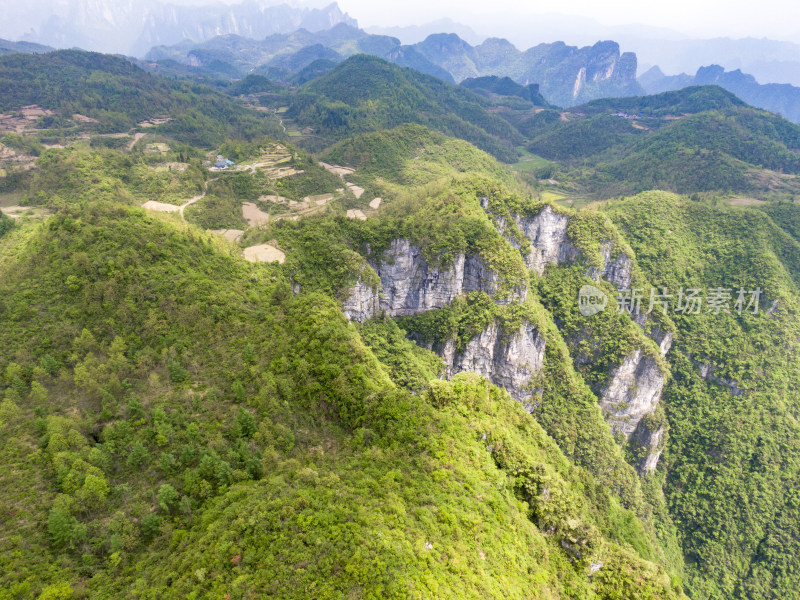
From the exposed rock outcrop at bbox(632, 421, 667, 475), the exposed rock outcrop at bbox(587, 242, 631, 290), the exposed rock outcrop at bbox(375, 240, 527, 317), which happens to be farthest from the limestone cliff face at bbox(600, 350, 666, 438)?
the exposed rock outcrop at bbox(375, 240, 527, 317)

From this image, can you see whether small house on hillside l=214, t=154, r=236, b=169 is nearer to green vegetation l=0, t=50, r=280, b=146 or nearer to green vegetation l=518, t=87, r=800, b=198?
green vegetation l=0, t=50, r=280, b=146

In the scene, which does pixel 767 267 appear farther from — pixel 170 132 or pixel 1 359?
pixel 170 132

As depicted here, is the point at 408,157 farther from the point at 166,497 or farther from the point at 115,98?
the point at 166,497

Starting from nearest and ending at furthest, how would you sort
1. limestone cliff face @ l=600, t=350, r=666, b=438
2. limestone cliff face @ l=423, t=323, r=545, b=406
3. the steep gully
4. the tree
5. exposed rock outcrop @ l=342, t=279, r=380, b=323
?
the tree → exposed rock outcrop @ l=342, t=279, r=380, b=323 → the steep gully → limestone cliff face @ l=423, t=323, r=545, b=406 → limestone cliff face @ l=600, t=350, r=666, b=438

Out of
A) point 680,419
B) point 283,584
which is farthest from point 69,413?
point 680,419

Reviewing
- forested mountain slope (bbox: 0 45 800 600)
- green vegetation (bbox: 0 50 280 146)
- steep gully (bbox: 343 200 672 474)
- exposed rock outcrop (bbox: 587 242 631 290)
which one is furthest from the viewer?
green vegetation (bbox: 0 50 280 146)
